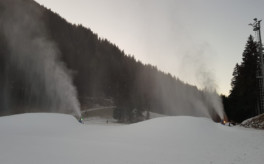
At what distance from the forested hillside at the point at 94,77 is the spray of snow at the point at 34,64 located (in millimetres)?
1290

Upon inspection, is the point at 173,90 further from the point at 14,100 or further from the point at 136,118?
the point at 14,100

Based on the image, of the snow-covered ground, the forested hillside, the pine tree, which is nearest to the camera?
the snow-covered ground

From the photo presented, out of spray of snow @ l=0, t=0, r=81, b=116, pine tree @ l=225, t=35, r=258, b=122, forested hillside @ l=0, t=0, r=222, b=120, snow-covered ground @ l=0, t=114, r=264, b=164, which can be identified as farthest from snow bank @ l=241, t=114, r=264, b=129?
spray of snow @ l=0, t=0, r=81, b=116

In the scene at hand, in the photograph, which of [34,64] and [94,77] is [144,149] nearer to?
[34,64]

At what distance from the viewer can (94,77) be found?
3152 inches

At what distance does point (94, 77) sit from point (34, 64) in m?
25.9

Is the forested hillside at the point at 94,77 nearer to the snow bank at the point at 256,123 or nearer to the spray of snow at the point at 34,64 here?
the spray of snow at the point at 34,64

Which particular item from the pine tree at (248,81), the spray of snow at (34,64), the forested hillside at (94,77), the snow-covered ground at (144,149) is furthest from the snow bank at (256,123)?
the spray of snow at (34,64)

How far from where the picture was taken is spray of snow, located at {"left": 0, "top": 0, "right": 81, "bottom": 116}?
2179 inches

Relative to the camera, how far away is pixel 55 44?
7462cm

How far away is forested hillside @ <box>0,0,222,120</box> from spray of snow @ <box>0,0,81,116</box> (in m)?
1.29

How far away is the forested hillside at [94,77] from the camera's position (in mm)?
52562

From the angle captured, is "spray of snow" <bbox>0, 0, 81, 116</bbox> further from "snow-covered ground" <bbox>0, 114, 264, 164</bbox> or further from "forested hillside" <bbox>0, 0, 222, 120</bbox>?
"snow-covered ground" <bbox>0, 114, 264, 164</bbox>

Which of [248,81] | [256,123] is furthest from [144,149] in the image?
[248,81]
